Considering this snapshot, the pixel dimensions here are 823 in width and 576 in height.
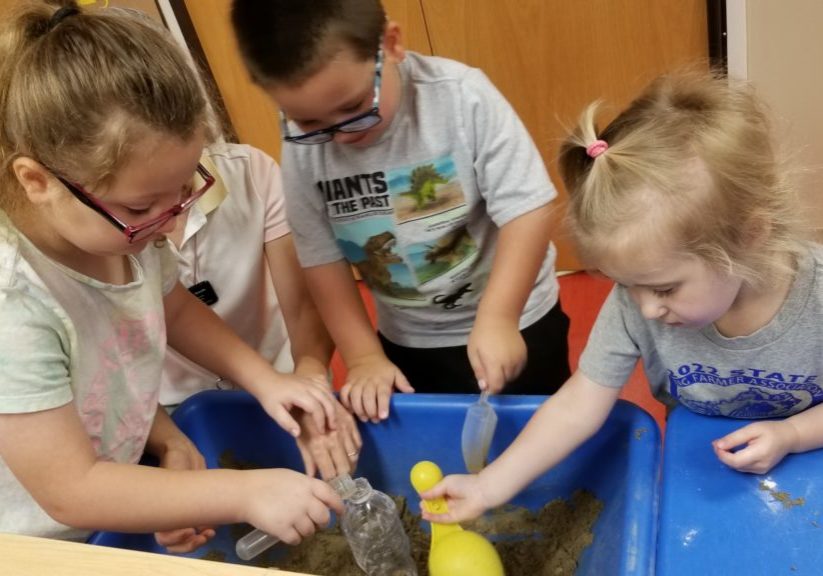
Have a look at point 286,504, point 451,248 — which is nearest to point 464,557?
point 286,504

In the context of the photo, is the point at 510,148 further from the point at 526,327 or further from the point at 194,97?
the point at 194,97

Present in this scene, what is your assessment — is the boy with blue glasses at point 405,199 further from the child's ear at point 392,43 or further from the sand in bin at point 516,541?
the sand in bin at point 516,541

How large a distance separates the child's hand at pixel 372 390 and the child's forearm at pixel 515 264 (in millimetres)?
125

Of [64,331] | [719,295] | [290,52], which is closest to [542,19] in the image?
[290,52]

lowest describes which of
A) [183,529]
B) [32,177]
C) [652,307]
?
[183,529]

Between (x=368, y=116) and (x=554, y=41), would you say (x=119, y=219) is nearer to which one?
(x=368, y=116)

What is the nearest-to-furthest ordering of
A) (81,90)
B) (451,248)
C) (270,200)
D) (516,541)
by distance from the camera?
1. (81,90)
2. (516,541)
3. (451,248)
4. (270,200)

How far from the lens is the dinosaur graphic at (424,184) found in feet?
2.72

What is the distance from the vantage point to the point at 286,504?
66 centimetres

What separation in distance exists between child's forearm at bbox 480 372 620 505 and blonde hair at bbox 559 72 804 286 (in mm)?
162

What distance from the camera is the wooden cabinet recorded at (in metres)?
1.56

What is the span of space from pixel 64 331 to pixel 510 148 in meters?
0.49

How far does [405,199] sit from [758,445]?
1.49 ft

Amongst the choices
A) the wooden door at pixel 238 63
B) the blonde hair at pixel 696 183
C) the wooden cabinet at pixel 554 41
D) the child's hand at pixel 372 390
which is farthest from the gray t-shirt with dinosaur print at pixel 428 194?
the wooden door at pixel 238 63
